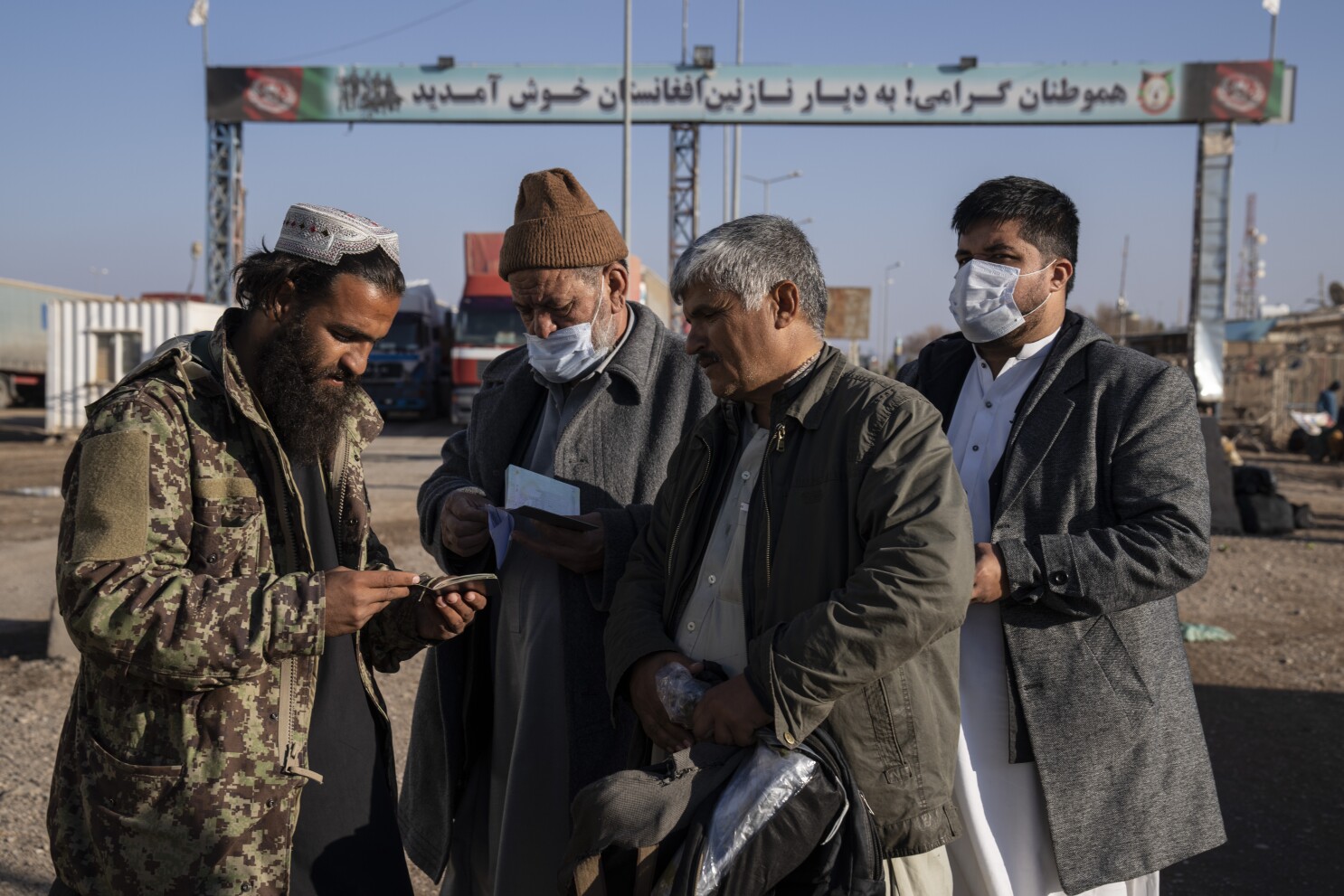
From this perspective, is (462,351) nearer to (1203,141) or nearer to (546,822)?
(1203,141)

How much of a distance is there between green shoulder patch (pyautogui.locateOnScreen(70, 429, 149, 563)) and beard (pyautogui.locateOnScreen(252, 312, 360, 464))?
0.95 ft

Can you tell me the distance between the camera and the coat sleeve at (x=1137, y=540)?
236cm

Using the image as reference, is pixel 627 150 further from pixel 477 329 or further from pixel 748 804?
pixel 748 804

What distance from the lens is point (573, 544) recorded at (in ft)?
9.00

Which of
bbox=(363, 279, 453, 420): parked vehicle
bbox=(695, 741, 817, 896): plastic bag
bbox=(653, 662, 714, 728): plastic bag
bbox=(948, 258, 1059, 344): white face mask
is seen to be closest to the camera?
bbox=(695, 741, 817, 896): plastic bag

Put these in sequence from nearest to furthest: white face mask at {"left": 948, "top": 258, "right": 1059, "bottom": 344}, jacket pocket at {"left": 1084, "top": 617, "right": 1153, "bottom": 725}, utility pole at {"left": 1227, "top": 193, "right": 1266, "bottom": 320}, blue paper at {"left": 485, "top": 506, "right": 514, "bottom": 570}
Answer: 1. jacket pocket at {"left": 1084, "top": 617, "right": 1153, "bottom": 725}
2. white face mask at {"left": 948, "top": 258, "right": 1059, "bottom": 344}
3. blue paper at {"left": 485, "top": 506, "right": 514, "bottom": 570}
4. utility pole at {"left": 1227, "top": 193, "right": 1266, "bottom": 320}

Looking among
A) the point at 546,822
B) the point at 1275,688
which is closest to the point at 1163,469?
the point at 546,822

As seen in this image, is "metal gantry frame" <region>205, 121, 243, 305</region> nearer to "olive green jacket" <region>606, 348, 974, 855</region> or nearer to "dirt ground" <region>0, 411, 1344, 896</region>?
"dirt ground" <region>0, 411, 1344, 896</region>

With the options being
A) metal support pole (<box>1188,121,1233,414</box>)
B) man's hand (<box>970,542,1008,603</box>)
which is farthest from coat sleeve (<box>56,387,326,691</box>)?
metal support pole (<box>1188,121,1233,414</box>)

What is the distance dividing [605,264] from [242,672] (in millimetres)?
1450

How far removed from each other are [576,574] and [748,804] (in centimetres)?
106

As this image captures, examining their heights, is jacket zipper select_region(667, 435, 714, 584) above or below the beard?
below

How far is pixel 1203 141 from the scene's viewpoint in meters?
23.7

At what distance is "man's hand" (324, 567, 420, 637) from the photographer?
2074 millimetres
